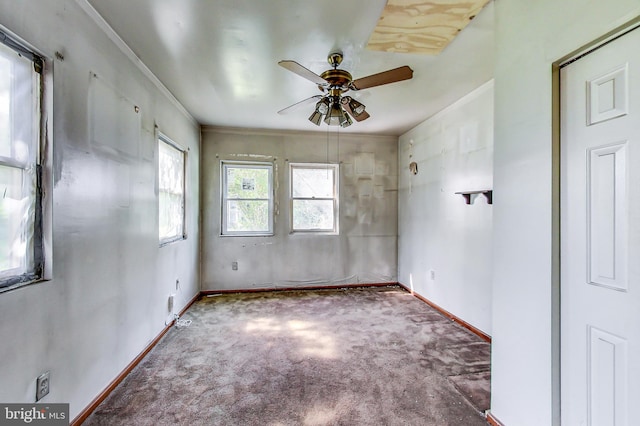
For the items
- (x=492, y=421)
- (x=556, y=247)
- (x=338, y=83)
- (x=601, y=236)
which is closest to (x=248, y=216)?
Answer: (x=338, y=83)

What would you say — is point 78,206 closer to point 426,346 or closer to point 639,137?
point 639,137

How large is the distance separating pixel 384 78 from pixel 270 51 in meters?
0.90

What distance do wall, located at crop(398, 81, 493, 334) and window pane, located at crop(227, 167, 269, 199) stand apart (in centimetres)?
224

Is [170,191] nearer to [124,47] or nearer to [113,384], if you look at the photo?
[124,47]

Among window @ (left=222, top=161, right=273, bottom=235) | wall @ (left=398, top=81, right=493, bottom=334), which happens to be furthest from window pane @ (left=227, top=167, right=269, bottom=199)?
wall @ (left=398, top=81, right=493, bottom=334)

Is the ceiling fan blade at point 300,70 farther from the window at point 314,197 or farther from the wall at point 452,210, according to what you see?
the window at point 314,197

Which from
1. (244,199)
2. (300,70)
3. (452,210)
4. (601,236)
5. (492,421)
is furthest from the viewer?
(244,199)

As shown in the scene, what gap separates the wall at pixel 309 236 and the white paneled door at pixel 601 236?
3.39 m

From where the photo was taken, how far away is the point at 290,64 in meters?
1.82

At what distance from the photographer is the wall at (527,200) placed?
4.27 feet

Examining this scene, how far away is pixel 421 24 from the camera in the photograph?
1778mm

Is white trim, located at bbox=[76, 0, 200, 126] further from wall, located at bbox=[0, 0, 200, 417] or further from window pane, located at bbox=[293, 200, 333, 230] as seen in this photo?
window pane, located at bbox=[293, 200, 333, 230]

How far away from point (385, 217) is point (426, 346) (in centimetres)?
240

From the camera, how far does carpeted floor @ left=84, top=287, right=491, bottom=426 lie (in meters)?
1.75
